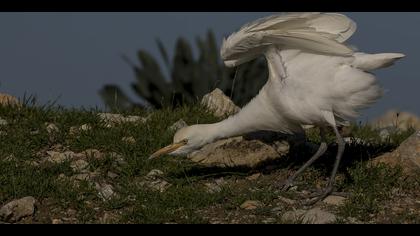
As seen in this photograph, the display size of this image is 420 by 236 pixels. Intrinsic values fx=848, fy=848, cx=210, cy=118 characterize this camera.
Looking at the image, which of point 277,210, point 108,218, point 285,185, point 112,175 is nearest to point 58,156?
point 112,175

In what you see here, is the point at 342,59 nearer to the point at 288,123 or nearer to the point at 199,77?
the point at 288,123

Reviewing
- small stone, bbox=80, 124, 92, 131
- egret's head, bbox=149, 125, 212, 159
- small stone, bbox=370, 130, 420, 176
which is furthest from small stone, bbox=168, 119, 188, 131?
small stone, bbox=370, 130, 420, 176

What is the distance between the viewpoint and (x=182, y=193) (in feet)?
26.1

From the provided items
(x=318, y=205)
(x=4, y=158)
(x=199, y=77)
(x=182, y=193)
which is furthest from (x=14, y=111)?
(x=199, y=77)

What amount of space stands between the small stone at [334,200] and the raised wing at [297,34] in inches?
53.1

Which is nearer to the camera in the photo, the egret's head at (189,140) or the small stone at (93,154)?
the egret's head at (189,140)

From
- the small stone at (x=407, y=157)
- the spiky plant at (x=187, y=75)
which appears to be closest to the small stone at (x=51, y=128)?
the small stone at (x=407, y=157)

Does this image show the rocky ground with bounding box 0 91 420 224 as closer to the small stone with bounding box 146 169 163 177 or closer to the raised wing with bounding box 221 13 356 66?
the small stone with bounding box 146 169 163 177

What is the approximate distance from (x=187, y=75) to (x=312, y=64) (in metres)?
8.15

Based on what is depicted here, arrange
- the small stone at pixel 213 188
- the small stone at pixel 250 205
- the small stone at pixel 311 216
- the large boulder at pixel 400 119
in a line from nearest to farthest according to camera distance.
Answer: the small stone at pixel 311 216
the small stone at pixel 250 205
the small stone at pixel 213 188
the large boulder at pixel 400 119

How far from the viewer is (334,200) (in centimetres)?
793

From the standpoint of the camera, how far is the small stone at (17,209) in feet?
24.8

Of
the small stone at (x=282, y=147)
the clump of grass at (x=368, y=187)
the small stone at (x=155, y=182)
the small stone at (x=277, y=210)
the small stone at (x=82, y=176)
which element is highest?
the small stone at (x=82, y=176)

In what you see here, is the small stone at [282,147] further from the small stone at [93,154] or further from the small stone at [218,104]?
the small stone at [93,154]
